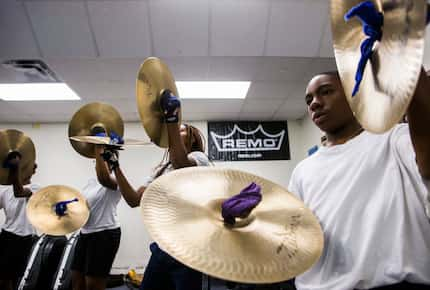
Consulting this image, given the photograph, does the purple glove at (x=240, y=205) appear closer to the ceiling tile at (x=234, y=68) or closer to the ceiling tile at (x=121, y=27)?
the ceiling tile at (x=121, y=27)

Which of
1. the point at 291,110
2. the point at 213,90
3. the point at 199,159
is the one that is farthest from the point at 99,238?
the point at 291,110

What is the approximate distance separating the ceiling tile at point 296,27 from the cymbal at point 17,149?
2739 millimetres

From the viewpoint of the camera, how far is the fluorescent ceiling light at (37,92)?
4.14 meters

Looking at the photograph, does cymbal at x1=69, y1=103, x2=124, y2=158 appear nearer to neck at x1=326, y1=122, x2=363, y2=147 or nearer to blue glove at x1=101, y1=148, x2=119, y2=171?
blue glove at x1=101, y1=148, x2=119, y2=171

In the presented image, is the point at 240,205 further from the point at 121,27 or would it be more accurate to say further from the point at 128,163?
the point at 128,163

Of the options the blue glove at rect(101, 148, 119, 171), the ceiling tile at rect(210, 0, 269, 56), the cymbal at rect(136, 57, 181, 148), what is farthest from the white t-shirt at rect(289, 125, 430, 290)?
the ceiling tile at rect(210, 0, 269, 56)

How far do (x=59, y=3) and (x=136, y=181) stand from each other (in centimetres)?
344

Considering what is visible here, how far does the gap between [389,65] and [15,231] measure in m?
3.60

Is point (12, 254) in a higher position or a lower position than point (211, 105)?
lower

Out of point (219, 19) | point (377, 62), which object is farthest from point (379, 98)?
point (219, 19)

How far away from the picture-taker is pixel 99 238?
7.12 ft

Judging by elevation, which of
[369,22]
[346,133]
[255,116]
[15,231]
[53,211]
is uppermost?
[255,116]

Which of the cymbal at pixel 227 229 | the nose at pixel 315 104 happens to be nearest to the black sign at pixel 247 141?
the nose at pixel 315 104

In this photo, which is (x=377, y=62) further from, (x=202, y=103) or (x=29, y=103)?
(x=29, y=103)
